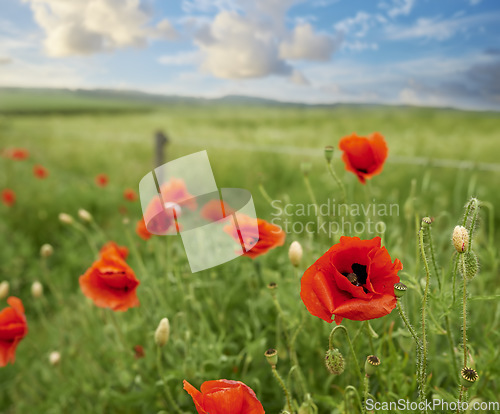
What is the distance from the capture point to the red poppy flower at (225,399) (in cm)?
66

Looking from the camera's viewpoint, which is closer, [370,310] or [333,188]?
[370,310]

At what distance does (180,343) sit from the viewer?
1275mm

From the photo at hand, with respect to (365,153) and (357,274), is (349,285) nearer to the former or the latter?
(357,274)

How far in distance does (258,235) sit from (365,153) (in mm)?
383

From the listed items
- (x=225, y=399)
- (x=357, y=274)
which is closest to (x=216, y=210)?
(x=357, y=274)

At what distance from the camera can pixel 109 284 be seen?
3.75 feet

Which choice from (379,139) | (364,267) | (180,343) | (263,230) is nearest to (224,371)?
(180,343)

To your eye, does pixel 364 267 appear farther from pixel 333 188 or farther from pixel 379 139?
pixel 333 188

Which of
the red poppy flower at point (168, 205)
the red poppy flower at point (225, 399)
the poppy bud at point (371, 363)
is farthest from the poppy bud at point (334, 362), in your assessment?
the red poppy flower at point (168, 205)

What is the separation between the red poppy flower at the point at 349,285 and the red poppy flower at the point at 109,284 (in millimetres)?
570

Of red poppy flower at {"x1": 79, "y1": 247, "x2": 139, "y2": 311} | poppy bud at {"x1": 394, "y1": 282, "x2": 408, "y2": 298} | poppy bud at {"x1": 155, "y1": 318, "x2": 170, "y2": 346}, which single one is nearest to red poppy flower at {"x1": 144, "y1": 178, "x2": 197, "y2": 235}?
red poppy flower at {"x1": 79, "y1": 247, "x2": 139, "y2": 311}

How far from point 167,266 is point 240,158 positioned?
261 cm

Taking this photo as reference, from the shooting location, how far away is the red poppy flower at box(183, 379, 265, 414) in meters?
0.66

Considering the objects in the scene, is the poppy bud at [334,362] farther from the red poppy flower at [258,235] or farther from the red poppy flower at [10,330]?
the red poppy flower at [10,330]
